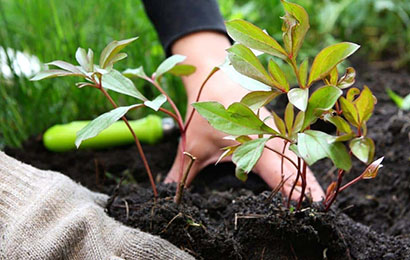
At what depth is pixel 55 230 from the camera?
0.97m

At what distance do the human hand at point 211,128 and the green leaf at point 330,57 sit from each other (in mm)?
358

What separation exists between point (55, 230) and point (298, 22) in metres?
0.57

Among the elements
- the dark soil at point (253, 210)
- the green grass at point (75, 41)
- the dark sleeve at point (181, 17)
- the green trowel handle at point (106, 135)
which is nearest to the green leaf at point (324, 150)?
Answer: the dark soil at point (253, 210)

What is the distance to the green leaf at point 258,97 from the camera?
860mm

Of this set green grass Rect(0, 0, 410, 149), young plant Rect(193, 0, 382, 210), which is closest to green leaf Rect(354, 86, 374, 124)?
young plant Rect(193, 0, 382, 210)

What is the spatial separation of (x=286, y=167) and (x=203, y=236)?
333 millimetres

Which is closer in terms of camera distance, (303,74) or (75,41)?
(303,74)

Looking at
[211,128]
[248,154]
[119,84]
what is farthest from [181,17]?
[248,154]

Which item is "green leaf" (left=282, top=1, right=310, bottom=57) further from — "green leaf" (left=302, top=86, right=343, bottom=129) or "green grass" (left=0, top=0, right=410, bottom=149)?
"green grass" (left=0, top=0, right=410, bottom=149)

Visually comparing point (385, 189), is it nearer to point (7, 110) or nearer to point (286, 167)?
point (286, 167)

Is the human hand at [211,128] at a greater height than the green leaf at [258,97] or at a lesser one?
lesser

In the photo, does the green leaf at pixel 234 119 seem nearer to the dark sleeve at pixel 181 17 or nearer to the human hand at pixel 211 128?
the human hand at pixel 211 128

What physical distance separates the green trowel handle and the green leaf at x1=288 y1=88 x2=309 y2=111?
943 millimetres

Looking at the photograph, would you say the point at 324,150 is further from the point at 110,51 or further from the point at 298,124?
the point at 110,51
